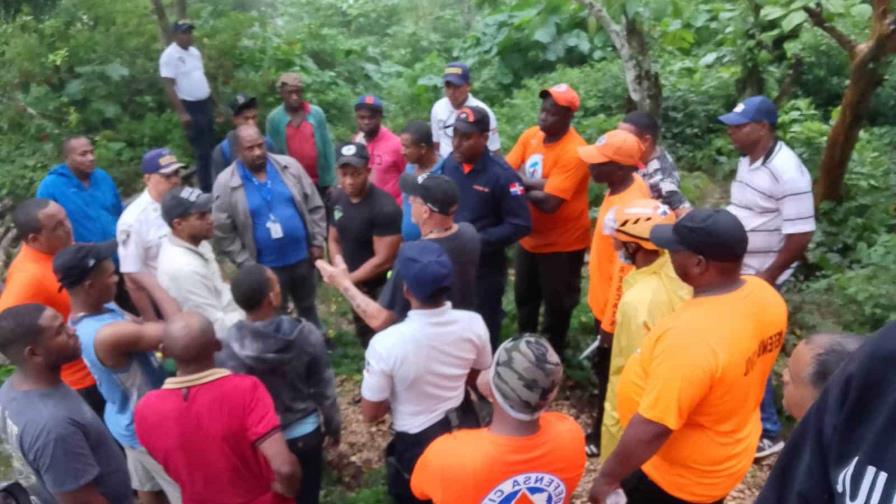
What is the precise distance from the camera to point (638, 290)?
337 cm

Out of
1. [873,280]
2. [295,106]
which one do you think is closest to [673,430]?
[873,280]

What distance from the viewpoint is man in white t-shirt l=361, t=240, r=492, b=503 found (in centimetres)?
324

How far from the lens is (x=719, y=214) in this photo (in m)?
2.83

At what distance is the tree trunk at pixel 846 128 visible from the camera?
6.01 metres

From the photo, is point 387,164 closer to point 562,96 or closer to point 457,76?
point 457,76

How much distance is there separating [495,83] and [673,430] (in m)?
10.1

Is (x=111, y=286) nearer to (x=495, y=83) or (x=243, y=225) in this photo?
(x=243, y=225)

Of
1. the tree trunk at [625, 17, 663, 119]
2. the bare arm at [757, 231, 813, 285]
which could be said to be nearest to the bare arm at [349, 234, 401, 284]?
the bare arm at [757, 231, 813, 285]

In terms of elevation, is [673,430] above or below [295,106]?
above

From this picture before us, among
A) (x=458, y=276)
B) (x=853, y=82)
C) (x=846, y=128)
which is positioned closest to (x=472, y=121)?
(x=458, y=276)

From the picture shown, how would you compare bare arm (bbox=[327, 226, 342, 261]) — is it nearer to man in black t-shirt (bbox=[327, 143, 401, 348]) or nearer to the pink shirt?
man in black t-shirt (bbox=[327, 143, 401, 348])

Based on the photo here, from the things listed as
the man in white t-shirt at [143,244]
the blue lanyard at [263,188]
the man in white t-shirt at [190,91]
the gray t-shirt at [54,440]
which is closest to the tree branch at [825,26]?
the blue lanyard at [263,188]

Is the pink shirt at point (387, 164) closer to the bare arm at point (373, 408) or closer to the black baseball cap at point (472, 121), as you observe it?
the black baseball cap at point (472, 121)

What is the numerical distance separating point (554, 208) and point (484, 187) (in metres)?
0.56
